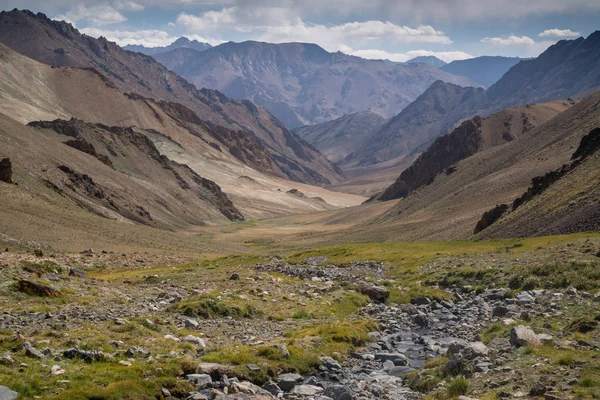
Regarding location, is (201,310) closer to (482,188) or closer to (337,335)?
(337,335)

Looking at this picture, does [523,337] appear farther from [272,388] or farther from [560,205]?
[560,205]

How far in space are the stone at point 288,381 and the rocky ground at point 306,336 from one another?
2.0 inches

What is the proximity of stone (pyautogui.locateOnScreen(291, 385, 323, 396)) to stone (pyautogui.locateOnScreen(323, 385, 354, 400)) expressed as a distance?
1.14 ft

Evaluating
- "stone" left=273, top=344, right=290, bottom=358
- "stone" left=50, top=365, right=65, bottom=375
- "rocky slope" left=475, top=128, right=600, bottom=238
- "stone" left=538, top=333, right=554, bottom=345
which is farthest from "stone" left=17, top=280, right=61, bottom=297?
"rocky slope" left=475, top=128, right=600, bottom=238

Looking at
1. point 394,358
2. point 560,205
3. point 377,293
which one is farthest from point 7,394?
point 560,205

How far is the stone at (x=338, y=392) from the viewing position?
18.6 meters

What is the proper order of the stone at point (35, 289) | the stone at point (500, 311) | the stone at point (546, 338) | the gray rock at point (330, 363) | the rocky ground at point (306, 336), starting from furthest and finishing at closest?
the stone at point (500, 311)
the stone at point (35, 289)
the gray rock at point (330, 363)
the stone at point (546, 338)
the rocky ground at point (306, 336)

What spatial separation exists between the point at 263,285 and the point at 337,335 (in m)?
16.3

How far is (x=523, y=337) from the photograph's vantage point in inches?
853

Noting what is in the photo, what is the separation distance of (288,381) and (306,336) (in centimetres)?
621

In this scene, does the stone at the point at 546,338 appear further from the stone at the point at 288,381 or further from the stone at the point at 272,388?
the stone at the point at 272,388

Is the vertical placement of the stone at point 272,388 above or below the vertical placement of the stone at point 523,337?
below

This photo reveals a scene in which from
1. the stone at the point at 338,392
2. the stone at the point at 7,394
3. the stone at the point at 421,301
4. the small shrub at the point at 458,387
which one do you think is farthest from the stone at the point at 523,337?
the stone at the point at 7,394

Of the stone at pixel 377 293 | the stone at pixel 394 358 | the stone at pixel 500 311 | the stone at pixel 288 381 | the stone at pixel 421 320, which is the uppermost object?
the stone at pixel 500 311
